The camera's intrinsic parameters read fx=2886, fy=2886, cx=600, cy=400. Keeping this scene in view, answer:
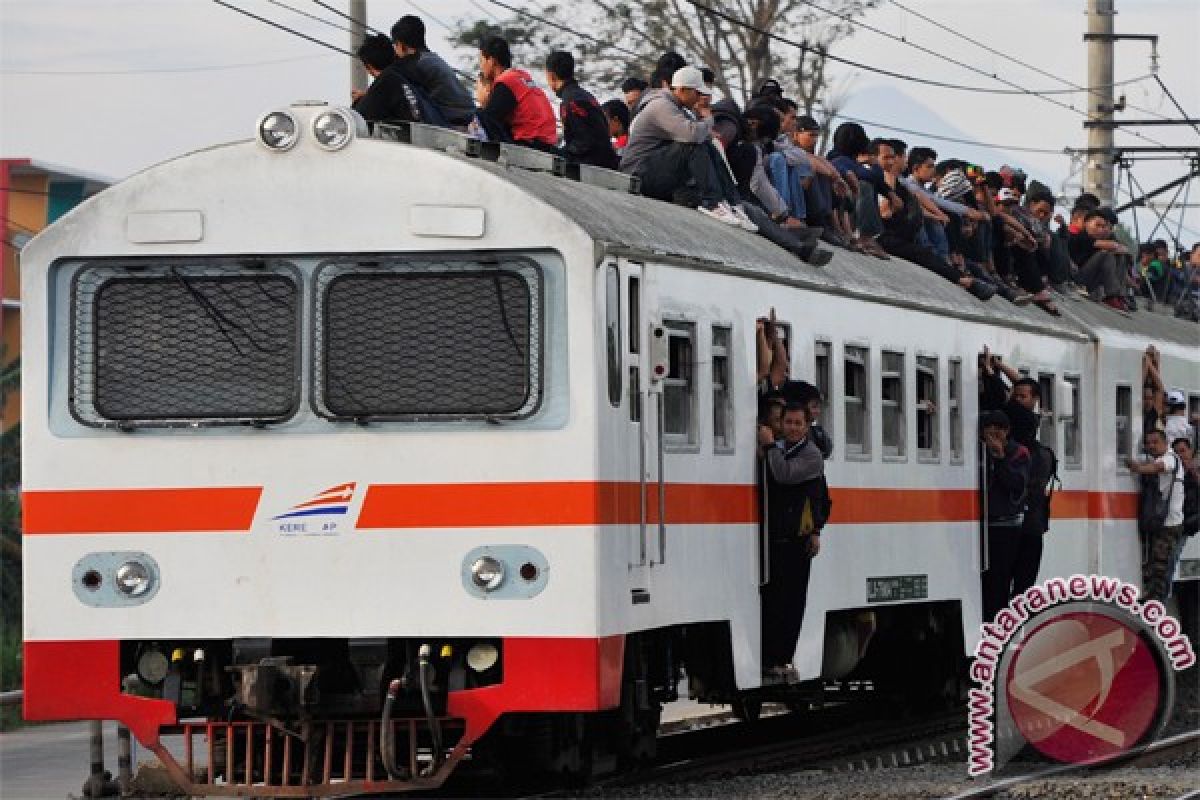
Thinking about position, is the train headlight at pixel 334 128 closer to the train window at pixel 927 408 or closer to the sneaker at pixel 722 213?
the sneaker at pixel 722 213

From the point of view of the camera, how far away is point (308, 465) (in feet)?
41.3

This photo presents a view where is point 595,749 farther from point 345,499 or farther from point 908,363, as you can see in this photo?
point 908,363

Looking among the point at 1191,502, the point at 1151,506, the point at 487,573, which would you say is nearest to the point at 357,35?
the point at 1151,506

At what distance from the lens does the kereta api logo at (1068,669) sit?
1546 cm

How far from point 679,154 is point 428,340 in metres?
3.45

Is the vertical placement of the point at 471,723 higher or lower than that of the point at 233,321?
lower

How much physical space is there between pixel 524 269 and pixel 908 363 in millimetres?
5242

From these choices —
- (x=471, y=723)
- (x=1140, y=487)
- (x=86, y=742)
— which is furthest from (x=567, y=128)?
(x=1140, y=487)

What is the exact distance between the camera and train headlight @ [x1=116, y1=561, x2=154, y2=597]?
12.7 meters

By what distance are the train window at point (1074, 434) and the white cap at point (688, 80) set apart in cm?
599

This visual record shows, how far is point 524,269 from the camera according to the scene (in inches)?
492

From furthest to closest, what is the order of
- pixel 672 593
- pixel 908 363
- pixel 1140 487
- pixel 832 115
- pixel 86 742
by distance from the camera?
pixel 832 115 → pixel 1140 487 → pixel 86 742 → pixel 908 363 → pixel 672 593

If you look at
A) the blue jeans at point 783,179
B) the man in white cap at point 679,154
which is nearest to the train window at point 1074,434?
the blue jeans at point 783,179

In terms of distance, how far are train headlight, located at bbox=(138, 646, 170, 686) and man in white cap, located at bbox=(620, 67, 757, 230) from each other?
422cm
